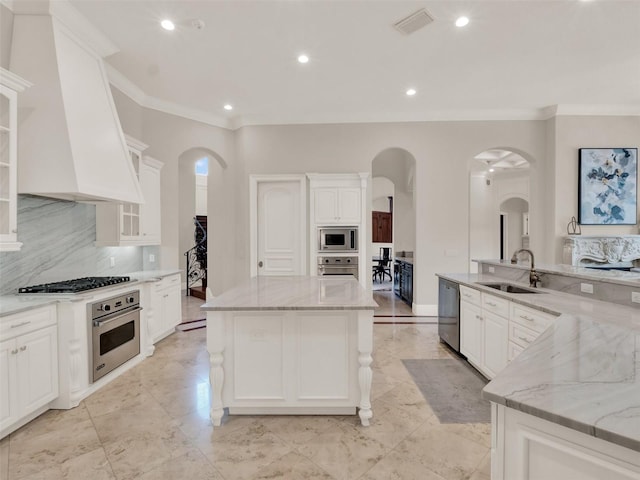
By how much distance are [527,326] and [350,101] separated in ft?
12.8

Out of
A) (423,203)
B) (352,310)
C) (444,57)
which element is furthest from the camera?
(423,203)

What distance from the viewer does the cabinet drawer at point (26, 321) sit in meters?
2.04

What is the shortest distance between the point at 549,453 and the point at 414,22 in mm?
3472

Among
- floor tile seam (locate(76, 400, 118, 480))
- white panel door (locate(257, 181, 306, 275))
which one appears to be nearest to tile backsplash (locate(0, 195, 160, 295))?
floor tile seam (locate(76, 400, 118, 480))

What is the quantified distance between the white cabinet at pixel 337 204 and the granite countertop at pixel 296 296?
206 cm

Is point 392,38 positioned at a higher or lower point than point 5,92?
higher

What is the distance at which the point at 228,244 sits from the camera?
5.64 m

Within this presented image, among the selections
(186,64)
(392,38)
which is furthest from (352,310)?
(186,64)

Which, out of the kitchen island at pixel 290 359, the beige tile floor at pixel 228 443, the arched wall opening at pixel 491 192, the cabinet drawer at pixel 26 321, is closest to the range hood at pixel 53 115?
the cabinet drawer at pixel 26 321

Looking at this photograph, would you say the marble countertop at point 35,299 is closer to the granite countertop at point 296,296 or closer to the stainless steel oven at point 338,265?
the granite countertop at point 296,296

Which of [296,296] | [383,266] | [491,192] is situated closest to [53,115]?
[296,296]

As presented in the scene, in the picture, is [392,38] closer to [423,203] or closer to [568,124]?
[423,203]

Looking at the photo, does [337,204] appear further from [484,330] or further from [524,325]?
[524,325]

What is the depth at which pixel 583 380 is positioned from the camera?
1.05 m
